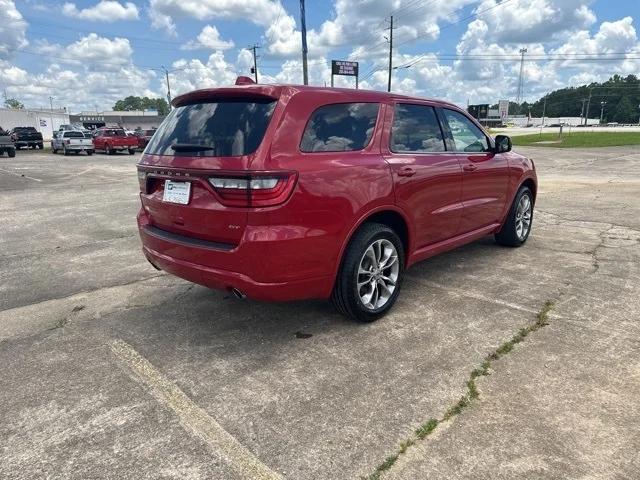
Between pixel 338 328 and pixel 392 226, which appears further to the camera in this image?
pixel 392 226

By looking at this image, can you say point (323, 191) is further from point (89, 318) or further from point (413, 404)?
point (89, 318)

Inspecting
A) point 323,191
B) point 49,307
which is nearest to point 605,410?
point 323,191

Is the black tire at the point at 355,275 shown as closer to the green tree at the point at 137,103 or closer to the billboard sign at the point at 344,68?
the billboard sign at the point at 344,68

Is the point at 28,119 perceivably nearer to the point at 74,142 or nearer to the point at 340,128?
the point at 74,142

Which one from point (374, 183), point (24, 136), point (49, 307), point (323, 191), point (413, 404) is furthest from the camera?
point (24, 136)

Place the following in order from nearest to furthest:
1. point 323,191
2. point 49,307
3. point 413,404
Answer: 1. point 413,404
2. point 323,191
3. point 49,307

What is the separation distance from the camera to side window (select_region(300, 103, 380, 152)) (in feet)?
10.5

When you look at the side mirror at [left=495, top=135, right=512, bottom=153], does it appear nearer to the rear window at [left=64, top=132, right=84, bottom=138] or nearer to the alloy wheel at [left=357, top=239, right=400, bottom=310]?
the alloy wheel at [left=357, top=239, right=400, bottom=310]

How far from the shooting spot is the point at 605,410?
103 inches

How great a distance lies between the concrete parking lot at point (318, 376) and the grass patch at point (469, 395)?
4 cm

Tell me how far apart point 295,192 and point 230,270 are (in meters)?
0.65

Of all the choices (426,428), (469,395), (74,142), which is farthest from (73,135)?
(426,428)

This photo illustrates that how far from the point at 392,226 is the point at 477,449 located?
1.98 m

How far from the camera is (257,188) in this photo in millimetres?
2910
